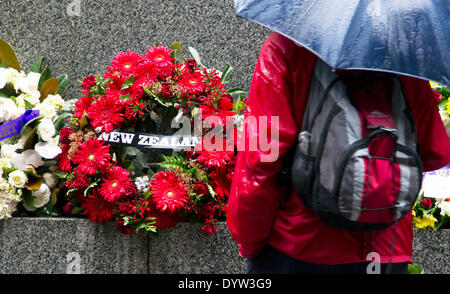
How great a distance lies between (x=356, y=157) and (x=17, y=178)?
2.33 meters

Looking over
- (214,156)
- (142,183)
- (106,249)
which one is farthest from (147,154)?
(106,249)

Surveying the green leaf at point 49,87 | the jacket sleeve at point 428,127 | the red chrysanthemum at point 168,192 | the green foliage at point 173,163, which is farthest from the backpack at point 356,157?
the green leaf at point 49,87

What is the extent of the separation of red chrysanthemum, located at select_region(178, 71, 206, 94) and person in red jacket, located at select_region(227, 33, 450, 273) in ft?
4.51

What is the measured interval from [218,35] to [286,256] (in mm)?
2517

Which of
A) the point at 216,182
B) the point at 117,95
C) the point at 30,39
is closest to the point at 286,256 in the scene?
the point at 216,182

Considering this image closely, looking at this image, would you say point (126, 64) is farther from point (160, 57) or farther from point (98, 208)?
point (98, 208)

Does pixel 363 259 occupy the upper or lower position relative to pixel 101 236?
upper

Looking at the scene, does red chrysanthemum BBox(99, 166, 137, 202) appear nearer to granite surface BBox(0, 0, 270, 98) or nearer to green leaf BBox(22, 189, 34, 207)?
green leaf BBox(22, 189, 34, 207)

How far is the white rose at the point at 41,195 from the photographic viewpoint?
337cm

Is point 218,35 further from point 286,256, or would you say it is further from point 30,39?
point 286,256

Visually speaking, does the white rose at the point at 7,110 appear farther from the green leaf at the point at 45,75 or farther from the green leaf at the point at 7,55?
the green leaf at the point at 7,55

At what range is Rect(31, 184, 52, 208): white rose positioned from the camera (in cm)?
337

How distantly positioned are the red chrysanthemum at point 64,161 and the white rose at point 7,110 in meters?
0.45
